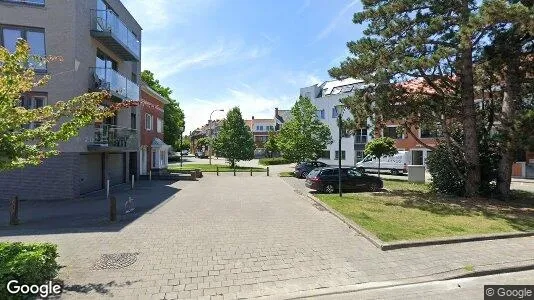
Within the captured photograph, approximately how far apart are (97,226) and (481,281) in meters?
9.78

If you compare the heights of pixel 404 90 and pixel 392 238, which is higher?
pixel 404 90

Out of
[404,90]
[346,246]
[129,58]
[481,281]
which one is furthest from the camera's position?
[129,58]

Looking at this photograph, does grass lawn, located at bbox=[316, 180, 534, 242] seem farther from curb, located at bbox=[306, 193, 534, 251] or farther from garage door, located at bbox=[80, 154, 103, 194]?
garage door, located at bbox=[80, 154, 103, 194]

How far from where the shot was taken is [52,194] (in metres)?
15.7

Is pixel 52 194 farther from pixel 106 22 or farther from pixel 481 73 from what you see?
pixel 481 73

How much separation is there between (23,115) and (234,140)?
34.6 m

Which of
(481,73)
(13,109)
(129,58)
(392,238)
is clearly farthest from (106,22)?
(481,73)

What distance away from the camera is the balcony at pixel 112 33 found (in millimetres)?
17719

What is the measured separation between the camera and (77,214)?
12.4 meters

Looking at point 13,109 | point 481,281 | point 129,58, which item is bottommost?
point 481,281

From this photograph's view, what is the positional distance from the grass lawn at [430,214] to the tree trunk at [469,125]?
0.88m

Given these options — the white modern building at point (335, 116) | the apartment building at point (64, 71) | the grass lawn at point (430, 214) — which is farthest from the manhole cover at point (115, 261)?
the white modern building at point (335, 116)
